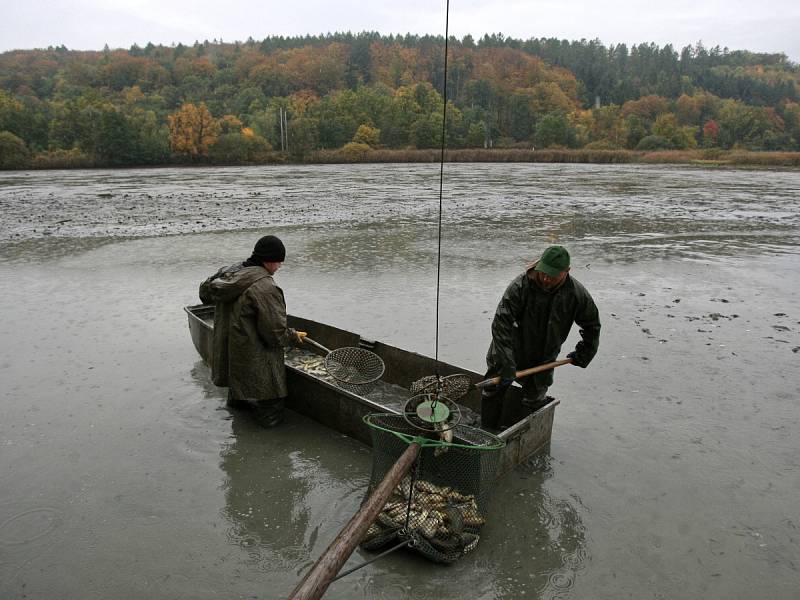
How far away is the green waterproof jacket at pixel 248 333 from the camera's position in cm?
523

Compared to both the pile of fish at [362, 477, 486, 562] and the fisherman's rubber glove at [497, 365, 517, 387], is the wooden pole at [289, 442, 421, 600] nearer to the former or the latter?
the pile of fish at [362, 477, 486, 562]

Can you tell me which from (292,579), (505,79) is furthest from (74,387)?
(505,79)

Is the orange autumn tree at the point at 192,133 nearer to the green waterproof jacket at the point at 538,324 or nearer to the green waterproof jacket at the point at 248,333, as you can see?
the green waterproof jacket at the point at 248,333

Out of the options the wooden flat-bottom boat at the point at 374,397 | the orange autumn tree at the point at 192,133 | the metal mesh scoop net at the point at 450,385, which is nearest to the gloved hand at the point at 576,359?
the wooden flat-bottom boat at the point at 374,397

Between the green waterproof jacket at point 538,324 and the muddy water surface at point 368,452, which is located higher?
the green waterproof jacket at point 538,324

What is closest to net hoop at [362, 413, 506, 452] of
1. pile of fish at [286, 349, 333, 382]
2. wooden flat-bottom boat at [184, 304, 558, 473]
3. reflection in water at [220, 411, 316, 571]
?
wooden flat-bottom boat at [184, 304, 558, 473]

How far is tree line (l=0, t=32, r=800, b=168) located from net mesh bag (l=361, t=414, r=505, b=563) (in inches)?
2344

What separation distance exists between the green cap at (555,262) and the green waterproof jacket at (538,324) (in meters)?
0.25

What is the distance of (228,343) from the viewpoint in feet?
17.8

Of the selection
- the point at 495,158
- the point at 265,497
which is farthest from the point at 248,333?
the point at 495,158

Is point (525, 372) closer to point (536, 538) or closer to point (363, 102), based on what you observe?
point (536, 538)

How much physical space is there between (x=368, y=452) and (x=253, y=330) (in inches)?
58.3

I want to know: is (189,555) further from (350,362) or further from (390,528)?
(350,362)

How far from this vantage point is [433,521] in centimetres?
391
